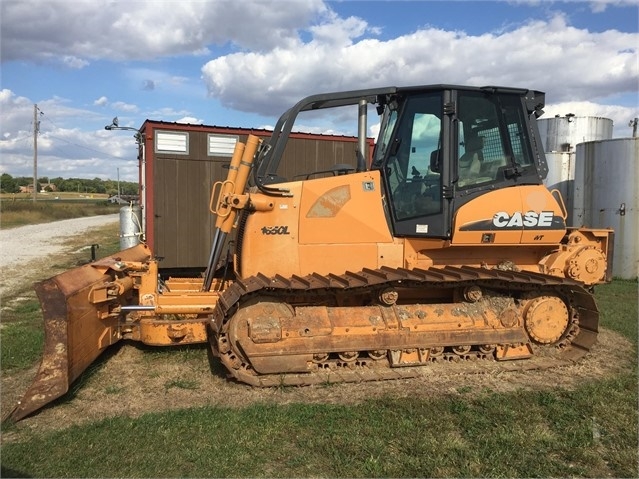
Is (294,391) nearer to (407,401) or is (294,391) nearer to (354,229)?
(407,401)

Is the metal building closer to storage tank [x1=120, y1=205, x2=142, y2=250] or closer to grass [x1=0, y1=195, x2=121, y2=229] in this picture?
storage tank [x1=120, y1=205, x2=142, y2=250]

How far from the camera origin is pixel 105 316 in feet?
17.5

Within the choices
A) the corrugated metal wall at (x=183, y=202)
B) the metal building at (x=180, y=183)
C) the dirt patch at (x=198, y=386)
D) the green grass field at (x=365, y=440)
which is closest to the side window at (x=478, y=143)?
the dirt patch at (x=198, y=386)

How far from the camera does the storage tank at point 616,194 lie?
40.4ft

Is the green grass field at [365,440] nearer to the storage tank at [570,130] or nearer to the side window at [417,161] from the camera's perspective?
the side window at [417,161]

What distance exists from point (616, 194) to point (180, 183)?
34.3ft

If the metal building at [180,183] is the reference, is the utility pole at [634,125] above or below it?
above

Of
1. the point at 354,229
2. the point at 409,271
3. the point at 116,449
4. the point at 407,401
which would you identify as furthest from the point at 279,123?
the point at 116,449

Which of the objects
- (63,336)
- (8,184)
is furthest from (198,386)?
(8,184)

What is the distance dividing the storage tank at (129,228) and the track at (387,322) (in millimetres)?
5239

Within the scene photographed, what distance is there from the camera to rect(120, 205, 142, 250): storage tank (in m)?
9.89

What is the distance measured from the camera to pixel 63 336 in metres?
4.62

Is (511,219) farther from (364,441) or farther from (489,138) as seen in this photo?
(364,441)

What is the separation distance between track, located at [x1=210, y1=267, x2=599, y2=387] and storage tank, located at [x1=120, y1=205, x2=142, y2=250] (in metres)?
5.24
